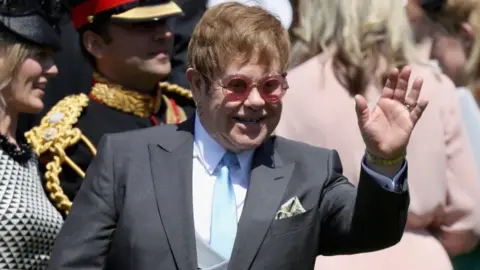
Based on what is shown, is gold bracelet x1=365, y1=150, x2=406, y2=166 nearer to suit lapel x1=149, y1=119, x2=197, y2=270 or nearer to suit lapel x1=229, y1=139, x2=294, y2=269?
suit lapel x1=229, y1=139, x2=294, y2=269

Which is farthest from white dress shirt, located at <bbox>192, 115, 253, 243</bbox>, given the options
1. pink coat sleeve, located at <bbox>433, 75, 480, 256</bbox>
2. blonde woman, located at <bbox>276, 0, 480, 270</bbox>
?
pink coat sleeve, located at <bbox>433, 75, 480, 256</bbox>

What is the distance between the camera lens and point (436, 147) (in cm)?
415

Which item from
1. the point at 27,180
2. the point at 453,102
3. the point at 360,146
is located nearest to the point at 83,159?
the point at 27,180

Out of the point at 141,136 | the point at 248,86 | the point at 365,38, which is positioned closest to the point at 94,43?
the point at 365,38

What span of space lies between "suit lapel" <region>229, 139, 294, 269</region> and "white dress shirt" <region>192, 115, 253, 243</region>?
0.14 ft

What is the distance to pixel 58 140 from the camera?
451 cm

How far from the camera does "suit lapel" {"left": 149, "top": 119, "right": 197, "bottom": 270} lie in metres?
3.21

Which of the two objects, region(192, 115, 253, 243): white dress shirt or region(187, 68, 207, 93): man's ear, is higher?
region(187, 68, 207, 93): man's ear

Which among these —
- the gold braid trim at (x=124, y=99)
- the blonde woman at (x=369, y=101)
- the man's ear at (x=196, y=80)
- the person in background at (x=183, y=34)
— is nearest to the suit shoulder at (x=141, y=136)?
the man's ear at (x=196, y=80)

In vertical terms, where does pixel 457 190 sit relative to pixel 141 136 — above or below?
below

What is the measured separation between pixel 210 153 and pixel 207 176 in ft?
0.21

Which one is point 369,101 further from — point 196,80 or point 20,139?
point 20,139

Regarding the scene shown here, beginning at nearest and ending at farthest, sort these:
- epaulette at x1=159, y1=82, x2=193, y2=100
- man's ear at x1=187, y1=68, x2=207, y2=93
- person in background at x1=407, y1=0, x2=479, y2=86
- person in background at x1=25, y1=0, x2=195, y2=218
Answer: man's ear at x1=187, y1=68, x2=207, y2=93, person in background at x1=25, y1=0, x2=195, y2=218, epaulette at x1=159, y1=82, x2=193, y2=100, person in background at x1=407, y1=0, x2=479, y2=86

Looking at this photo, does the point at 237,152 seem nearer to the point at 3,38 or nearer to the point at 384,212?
the point at 384,212
